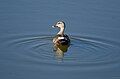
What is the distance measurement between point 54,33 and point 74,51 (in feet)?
7.15

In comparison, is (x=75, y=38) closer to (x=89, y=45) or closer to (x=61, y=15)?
(x=89, y=45)

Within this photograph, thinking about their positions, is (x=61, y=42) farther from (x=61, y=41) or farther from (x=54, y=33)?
(x=54, y=33)

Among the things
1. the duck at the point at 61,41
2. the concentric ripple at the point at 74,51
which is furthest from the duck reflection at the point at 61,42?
the concentric ripple at the point at 74,51

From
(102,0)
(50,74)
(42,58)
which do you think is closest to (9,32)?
(42,58)

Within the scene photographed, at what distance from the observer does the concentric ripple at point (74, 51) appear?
16.1 metres

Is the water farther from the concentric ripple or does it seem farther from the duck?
the duck

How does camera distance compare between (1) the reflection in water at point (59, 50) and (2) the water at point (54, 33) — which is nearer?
(2) the water at point (54, 33)

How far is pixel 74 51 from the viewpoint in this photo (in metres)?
17.2

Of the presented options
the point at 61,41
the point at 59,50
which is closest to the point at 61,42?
the point at 61,41

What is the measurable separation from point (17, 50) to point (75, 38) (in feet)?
8.09

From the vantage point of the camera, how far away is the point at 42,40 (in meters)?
18.0

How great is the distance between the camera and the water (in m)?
15.5

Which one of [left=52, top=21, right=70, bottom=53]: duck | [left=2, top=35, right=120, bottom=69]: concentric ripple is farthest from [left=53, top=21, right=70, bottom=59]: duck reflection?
[left=2, top=35, right=120, bottom=69]: concentric ripple

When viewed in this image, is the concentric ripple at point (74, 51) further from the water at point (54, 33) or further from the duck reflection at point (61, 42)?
the duck reflection at point (61, 42)
